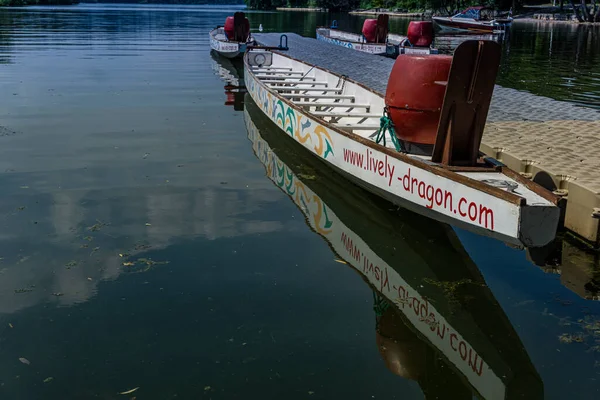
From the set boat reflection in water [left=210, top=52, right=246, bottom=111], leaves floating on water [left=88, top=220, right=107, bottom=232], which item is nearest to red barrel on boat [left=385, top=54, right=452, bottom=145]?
leaves floating on water [left=88, top=220, right=107, bottom=232]

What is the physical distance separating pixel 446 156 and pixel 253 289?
311 centimetres

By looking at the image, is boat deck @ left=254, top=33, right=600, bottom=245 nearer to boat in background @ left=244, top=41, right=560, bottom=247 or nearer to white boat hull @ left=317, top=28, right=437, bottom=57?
boat in background @ left=244, top=41, right=560, bottom=247

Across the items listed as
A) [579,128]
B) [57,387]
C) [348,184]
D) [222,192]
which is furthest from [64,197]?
[579,128]

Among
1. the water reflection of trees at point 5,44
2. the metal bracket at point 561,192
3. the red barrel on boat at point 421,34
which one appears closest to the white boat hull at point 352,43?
the red barrel on boat at point 421,34

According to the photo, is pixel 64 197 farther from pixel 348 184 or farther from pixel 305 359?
pixel 305 359

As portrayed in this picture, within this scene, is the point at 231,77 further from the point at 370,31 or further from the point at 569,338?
the point at 569,338

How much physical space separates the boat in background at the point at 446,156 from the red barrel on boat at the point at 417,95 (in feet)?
0.05

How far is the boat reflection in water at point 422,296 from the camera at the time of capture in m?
5.57

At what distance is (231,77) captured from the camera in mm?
24609

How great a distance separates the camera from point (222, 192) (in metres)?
10.5

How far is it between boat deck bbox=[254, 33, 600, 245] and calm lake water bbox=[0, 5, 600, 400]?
0.67 m

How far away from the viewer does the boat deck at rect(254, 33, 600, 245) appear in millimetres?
8233

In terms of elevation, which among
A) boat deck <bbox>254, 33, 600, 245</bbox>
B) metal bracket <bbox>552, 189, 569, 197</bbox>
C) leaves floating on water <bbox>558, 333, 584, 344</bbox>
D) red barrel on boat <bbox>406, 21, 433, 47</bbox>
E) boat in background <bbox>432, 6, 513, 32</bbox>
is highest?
boat in background <bbox>432, 6, 513, 32</bbox>

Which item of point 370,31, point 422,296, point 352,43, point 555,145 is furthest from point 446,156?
point 370,31
